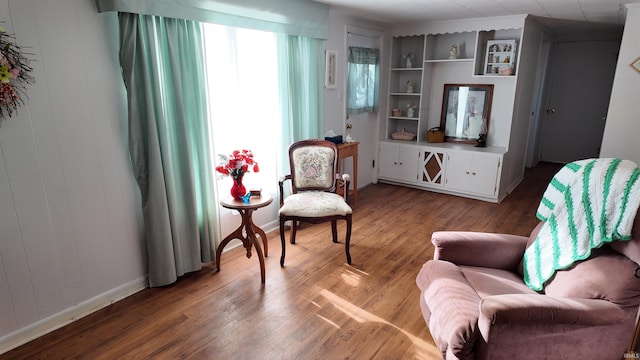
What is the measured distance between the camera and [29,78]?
6.44 feet

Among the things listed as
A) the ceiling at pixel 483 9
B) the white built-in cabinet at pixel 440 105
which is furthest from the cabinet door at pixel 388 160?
the ceiling at pixel 483 9

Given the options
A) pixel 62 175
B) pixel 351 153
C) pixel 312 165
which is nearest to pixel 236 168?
pixel 312 165

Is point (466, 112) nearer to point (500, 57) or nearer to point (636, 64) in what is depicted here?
point (500, 57)

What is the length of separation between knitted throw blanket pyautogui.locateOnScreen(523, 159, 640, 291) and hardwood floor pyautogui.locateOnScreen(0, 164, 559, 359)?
31.1 inches

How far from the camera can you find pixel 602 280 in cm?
165

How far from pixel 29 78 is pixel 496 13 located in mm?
4299

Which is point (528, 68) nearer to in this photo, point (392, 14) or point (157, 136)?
point (392, 14)

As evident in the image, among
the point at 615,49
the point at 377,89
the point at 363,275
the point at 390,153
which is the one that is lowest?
the point at 363,275

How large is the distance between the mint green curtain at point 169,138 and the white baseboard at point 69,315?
0.13 metres

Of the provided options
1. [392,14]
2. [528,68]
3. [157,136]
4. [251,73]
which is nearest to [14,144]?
[157,136]

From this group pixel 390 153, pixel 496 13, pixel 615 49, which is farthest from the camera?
pixel 615 49

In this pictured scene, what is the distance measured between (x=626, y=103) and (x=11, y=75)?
4.75m

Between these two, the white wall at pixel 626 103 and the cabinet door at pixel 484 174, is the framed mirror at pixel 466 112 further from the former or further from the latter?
the white wall at pixel 626 103

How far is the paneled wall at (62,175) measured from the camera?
6.48ft
